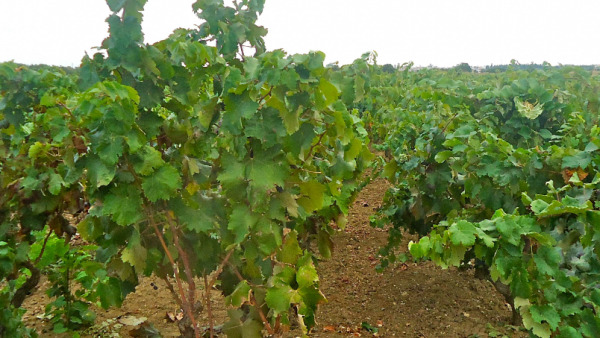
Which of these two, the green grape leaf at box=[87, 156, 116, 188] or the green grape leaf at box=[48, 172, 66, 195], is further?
the green grape leaf at box=[48, 172, 66, 195]

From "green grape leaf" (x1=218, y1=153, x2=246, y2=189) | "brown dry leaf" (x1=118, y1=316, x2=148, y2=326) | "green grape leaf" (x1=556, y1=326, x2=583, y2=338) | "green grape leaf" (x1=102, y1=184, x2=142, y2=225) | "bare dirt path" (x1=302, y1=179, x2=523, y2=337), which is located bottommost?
"bare dirt path" (x1=302, y1=179, x2=523, y2=337)

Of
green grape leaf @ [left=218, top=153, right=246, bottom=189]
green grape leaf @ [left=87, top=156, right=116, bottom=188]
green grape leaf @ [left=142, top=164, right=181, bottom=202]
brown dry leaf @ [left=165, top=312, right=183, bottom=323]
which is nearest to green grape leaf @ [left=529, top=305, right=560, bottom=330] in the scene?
green grape leaf @ [left=218, top=153, right=246, bottom=189]

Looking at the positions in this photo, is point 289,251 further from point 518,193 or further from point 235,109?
point 518,193

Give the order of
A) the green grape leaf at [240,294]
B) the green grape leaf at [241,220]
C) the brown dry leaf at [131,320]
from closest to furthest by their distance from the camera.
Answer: the green grape leaf at [241,220]
the green grape leaf at [240,294]
the brown dry leaf at [131,320]

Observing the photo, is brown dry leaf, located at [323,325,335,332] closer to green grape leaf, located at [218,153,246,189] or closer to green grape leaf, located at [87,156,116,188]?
green grape leaf, located at [218,153,246,189]

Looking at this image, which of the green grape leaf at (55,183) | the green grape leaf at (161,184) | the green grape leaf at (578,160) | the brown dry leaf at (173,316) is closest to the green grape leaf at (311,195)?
the green grape leaf at (161,184)

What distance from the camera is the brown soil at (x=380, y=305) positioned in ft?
11.9

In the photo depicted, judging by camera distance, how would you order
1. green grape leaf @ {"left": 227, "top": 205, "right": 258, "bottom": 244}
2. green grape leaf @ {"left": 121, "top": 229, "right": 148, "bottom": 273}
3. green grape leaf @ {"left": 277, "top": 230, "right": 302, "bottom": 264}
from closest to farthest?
green grape leaf @ {"left": 227, "top": 205, "right": 258, "bottom": 244} → green grape leaf @ {"left": 121, "top": 229, "right": 148, "bottom": 273} → green grape leaf @ {"left": 277, "top": 230, "right": 302, "bottom": 264}

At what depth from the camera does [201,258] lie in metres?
Answer: 2.11

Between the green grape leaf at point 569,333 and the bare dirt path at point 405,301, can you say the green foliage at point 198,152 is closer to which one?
the green grape leaf at point 569,333

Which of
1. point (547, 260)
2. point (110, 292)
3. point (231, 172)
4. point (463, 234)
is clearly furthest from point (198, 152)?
point (547, 260)

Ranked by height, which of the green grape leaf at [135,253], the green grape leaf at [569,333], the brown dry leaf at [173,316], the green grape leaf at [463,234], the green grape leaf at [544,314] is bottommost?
the brown dry leaf at [173,316]

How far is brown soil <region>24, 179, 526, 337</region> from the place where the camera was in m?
3.64

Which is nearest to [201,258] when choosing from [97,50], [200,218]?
[200,218]
